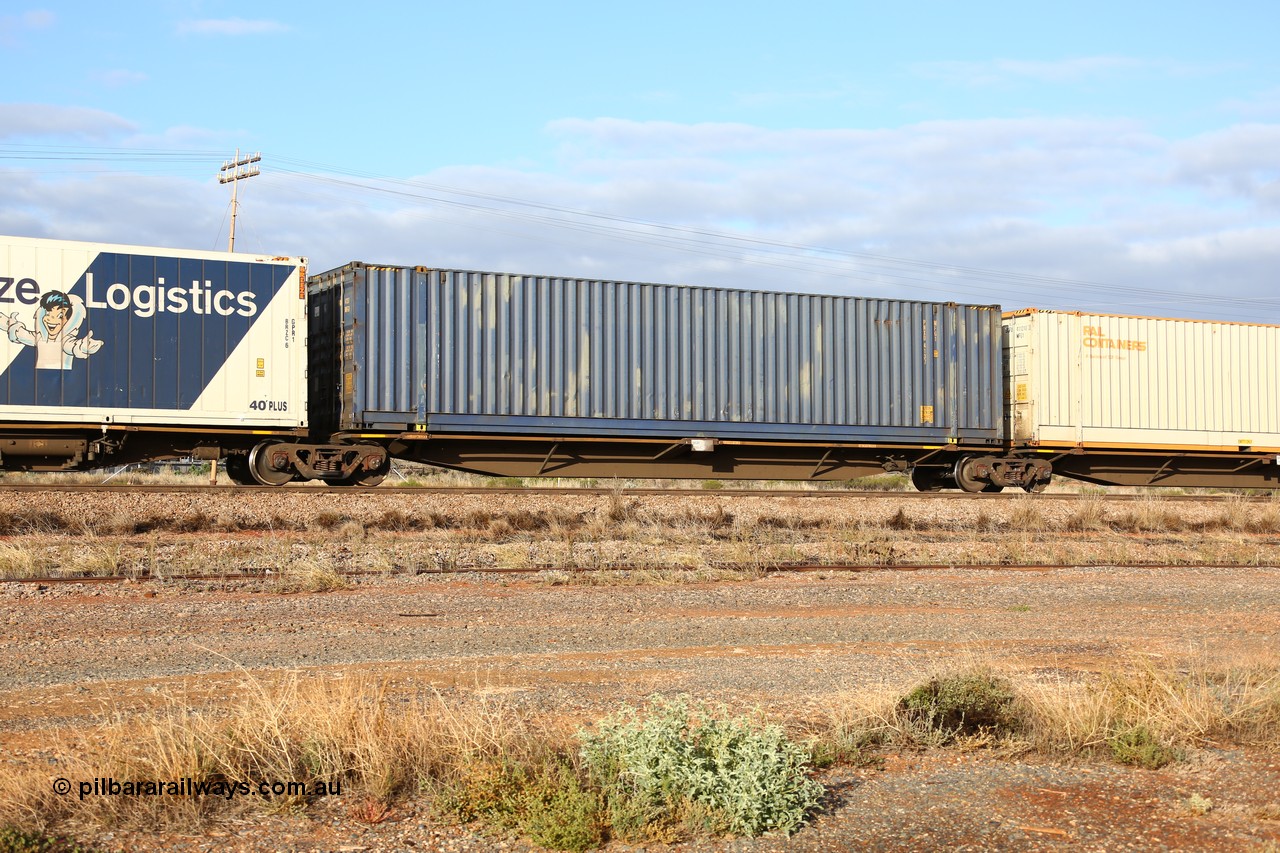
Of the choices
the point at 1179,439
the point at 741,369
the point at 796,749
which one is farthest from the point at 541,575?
the point at 1179,439

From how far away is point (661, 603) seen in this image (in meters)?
10.2

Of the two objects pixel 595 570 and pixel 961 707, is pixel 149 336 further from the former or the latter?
pixel 961 707

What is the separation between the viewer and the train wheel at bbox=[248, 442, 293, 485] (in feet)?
54.9

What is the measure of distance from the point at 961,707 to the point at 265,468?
13324 mm

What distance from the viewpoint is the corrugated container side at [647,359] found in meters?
17.3

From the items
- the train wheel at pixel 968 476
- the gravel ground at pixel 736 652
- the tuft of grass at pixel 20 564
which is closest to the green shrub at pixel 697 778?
the gravel ground at pixel 736 652

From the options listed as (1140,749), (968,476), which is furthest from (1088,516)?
(1140,749)

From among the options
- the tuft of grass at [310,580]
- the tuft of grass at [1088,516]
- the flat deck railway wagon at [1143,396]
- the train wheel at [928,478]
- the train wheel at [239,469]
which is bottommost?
the tuft of grass at [1088,516]

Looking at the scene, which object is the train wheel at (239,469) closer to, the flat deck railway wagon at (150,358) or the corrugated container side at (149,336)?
the flat deck railway wagon at (150,358)

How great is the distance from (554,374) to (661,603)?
8.43 m

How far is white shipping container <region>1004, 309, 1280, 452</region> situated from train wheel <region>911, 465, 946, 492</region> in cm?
163

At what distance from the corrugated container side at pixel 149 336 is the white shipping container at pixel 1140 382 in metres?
13.5

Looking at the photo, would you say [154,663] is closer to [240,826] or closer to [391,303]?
[240,826]

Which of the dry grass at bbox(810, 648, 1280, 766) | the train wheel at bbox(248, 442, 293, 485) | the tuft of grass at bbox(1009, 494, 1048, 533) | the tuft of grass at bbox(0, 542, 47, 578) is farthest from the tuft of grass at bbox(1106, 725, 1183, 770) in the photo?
the train wheel at bbox(248, 442, 293, 485)
